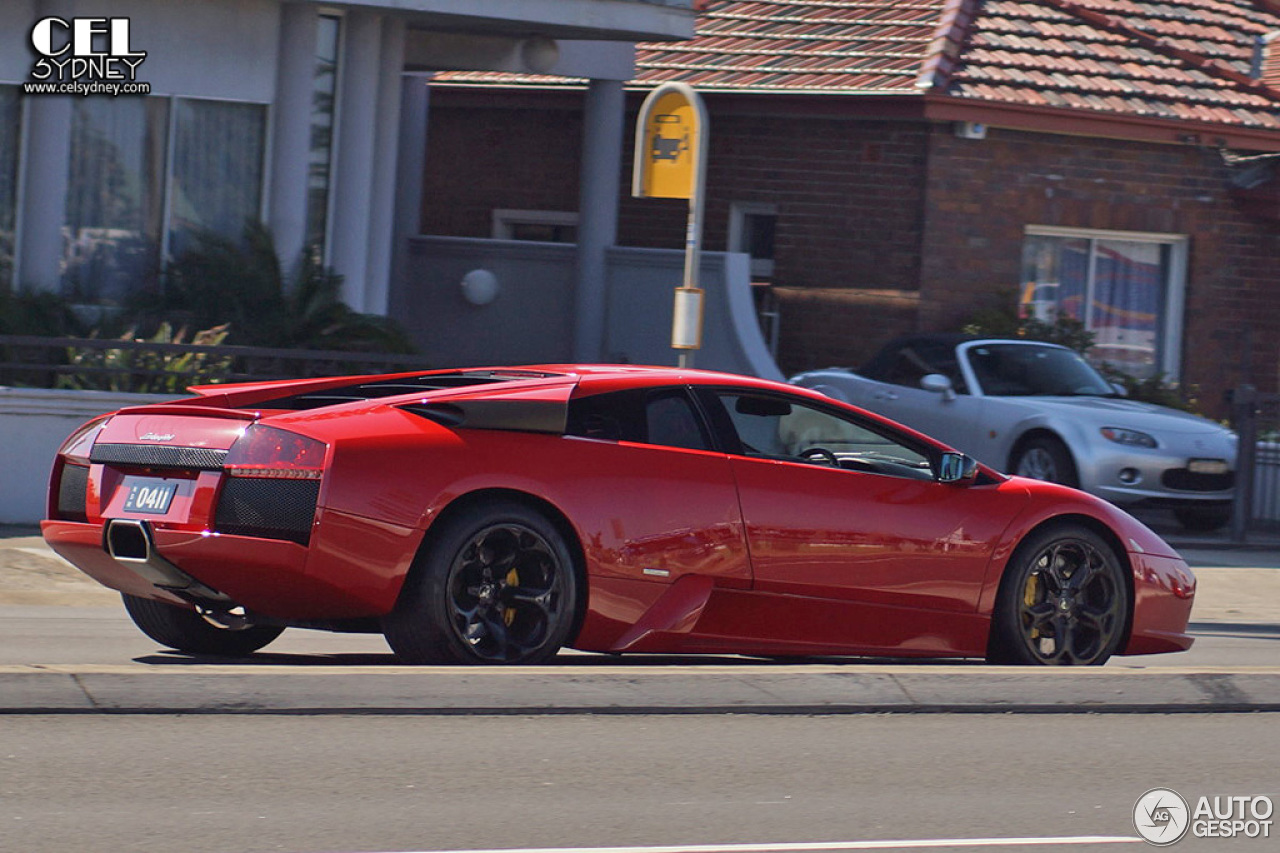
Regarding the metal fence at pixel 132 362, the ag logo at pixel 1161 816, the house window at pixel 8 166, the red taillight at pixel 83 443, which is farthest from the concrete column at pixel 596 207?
the ag logo at pixel 1161 816

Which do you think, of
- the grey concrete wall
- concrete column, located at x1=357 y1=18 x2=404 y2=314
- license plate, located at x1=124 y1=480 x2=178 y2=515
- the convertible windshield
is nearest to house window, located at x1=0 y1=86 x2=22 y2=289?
concrete column, located at x1=357 y1=18 x2=404 y2=314

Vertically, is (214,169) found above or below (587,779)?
above

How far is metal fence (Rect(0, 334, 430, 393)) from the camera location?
45.6 ft

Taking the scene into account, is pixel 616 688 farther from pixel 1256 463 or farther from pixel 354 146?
pixel 354 146

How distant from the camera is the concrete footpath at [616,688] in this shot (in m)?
6.91

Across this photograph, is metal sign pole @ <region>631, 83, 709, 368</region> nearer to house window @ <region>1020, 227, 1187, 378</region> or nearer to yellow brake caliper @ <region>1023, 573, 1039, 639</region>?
yellow brake caliper @ <region>1023, 573, 1039, 639</region>

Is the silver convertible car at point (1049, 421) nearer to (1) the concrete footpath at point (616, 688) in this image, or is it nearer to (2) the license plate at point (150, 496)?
(1) the concrete footpath at point (616, 688)

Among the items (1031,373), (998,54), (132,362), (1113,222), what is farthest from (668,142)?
(1113,222)

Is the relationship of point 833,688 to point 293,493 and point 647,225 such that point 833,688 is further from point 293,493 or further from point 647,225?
point 647,225

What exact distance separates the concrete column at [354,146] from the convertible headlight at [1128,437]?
6.48 m

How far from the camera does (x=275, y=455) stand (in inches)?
280

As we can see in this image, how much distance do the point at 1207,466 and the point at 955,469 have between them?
26.0 ft

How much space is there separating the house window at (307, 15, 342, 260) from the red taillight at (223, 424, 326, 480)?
10224 mm

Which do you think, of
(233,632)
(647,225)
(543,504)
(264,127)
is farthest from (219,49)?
(543,504)
